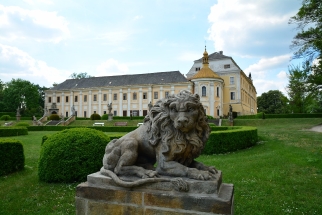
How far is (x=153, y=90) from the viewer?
46.3 metres

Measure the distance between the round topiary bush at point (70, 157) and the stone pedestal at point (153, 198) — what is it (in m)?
2.91

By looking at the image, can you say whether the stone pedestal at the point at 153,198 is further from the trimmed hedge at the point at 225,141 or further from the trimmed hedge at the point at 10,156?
the trimmed hedge at the point at 225,141

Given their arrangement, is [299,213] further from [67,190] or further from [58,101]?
[58,101]

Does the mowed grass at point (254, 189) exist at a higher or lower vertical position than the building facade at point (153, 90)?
lower

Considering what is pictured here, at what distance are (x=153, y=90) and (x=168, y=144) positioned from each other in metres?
43.6

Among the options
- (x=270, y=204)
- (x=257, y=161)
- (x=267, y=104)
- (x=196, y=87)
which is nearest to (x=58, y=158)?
(x=270, y=204)

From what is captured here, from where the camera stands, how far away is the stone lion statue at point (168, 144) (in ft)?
9.27

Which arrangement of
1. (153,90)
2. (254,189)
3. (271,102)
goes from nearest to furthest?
(254,189) < (153,90) < (271,102)

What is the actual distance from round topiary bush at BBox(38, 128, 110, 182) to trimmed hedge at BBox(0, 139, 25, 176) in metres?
1.87

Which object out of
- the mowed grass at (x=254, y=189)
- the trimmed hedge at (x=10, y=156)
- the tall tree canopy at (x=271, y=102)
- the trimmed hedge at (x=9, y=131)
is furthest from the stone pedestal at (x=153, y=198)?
the tall tree canopy at (x=271, y=102)

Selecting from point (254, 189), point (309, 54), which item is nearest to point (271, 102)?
point (309, 54)

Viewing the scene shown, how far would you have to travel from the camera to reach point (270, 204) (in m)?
4.62

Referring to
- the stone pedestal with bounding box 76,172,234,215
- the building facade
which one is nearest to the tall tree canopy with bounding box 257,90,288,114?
the building facade

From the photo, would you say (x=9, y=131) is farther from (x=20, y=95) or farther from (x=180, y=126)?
(x=20, y=95)
